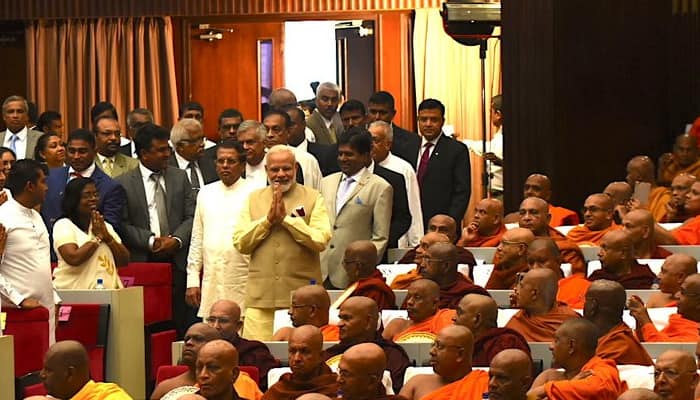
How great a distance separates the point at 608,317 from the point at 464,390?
37.4 inches

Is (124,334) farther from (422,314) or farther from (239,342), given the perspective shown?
(422,314)

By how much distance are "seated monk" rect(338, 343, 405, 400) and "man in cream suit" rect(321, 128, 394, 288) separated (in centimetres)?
271

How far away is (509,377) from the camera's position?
652 cm

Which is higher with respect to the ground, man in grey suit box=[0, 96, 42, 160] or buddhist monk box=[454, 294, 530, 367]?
man in grey suit box=[0, 96, 42, 160]

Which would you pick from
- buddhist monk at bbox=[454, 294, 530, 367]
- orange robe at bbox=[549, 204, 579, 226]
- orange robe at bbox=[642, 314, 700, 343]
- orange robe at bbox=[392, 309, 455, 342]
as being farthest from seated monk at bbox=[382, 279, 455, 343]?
orange robe at bbox=[549, 204, 579, 226]

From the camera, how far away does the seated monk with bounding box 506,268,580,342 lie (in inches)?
313

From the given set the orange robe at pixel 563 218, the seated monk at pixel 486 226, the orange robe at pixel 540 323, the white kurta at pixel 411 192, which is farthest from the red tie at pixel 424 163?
the orange robe at pixel 540 323

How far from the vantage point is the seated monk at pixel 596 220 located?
10094mm

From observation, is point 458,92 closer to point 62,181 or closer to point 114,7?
point 114,7

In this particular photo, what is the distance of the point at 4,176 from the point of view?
935cm

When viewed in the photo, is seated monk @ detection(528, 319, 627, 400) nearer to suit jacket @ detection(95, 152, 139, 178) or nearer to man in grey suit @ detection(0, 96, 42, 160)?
suit jacket @ detection(95, 152, 139, 178)

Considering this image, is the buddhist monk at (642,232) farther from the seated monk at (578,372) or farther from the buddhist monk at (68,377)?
the buddhist monk at (68,377)

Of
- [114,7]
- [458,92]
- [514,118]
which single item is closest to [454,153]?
[514,118]

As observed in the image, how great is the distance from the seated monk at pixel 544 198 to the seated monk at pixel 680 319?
2322 millimetres
